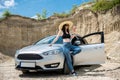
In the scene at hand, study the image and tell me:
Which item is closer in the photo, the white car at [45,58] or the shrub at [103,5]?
the white car at [45,58]

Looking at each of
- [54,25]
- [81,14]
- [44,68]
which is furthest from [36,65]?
[54,25]

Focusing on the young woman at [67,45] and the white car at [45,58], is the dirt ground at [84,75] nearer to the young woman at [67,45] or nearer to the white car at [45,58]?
the white car at [45,58]

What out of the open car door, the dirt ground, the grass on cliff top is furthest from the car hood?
the grass on cliff top

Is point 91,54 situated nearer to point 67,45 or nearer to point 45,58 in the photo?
point 67,45

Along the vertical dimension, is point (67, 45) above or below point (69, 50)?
above

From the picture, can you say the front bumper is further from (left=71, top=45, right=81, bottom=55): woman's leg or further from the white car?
(left=71, top=45, right=81, bottom=55): woman's leg

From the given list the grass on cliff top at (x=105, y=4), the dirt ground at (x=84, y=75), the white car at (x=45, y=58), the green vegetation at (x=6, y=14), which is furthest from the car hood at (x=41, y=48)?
the green vegetation at (x=6, y=14)

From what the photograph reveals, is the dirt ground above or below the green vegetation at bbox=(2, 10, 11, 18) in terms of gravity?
below

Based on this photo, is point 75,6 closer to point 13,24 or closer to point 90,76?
point 13,24

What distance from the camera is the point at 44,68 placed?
13266 mm

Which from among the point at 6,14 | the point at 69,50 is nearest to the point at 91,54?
the point at 69,50

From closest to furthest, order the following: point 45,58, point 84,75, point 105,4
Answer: point 45,58
point 84,75
point 105,4

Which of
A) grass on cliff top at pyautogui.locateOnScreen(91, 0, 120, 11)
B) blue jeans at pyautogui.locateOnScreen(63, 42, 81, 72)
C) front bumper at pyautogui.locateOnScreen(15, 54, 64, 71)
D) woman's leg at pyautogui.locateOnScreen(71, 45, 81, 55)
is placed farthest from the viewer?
grass on cliff top at pyautogui.locateOnScreen(91, 0, 120, 11)

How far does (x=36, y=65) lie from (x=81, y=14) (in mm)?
18558
